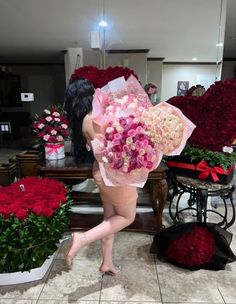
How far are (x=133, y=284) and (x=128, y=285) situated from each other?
34 millimetres

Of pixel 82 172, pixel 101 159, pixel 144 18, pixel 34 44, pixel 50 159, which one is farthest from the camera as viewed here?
pixel 34 44

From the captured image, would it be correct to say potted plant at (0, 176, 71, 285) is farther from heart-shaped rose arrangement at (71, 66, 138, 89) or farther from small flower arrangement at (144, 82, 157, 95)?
small flower arrangement at (144, 82, 157, 95)

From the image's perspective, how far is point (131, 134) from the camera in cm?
108

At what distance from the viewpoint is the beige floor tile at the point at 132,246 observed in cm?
186

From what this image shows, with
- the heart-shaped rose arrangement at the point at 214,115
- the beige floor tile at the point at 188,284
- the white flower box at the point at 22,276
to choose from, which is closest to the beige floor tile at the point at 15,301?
the white flower box at the point at 22,276

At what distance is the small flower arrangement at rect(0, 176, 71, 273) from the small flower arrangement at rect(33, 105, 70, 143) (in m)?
0.58

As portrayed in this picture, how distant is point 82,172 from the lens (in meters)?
2.05

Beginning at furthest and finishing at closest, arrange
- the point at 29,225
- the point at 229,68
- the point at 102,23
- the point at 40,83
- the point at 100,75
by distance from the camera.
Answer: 1. the point at 229,68
2. the point at 40,83
3. the point at 102,23
4. the point at 29,225
5. the point at 100,75

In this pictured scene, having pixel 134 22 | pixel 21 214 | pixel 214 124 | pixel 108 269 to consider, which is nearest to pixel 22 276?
pixel 21 214

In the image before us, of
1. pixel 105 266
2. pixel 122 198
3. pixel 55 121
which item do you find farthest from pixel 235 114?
pixel 55 121

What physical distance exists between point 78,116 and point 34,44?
3066mm

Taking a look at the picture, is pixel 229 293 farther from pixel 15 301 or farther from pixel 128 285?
pixel 15 301

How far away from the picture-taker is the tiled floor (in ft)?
4.79

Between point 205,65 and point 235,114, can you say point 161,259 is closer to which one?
point 235,114
